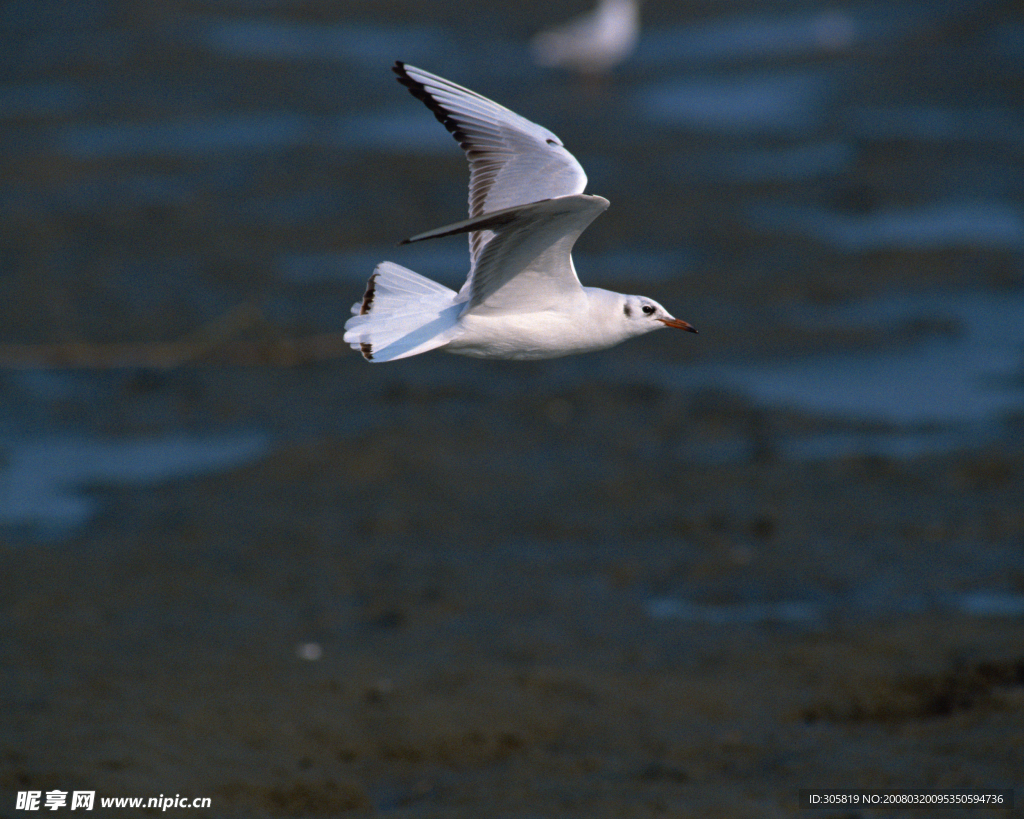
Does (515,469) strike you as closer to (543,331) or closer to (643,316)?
(643,316)

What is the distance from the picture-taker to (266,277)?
13.0 metres

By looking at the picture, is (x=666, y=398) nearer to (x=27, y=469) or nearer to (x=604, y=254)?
(x=604, y=254)

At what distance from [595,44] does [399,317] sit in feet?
48.9

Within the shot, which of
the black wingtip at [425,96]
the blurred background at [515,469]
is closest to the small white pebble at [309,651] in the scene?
the blurred background at [515,469]

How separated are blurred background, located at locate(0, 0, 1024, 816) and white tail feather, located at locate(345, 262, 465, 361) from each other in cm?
225

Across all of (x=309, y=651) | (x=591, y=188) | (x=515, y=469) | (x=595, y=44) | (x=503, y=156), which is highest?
Result: (x=595, y=44)

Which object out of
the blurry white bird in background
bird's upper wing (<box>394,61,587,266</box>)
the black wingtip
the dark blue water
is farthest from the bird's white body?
the blurry white bird in background

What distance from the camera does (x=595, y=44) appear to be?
19312 millimetres

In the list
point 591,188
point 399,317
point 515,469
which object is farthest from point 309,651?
point 591,188

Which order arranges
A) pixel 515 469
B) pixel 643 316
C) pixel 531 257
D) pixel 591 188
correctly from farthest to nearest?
pixel 591 188, pixel 515 469, pixel 643 316, pixel 531 257

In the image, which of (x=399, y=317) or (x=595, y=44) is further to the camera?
(x=595, y=44)

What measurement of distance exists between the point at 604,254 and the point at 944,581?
5.98 metres

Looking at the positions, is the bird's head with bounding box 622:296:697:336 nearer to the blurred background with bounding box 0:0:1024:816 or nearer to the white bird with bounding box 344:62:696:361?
the white bird with bounding box 344:62:696:361

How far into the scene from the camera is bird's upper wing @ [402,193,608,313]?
4633 millimetres
